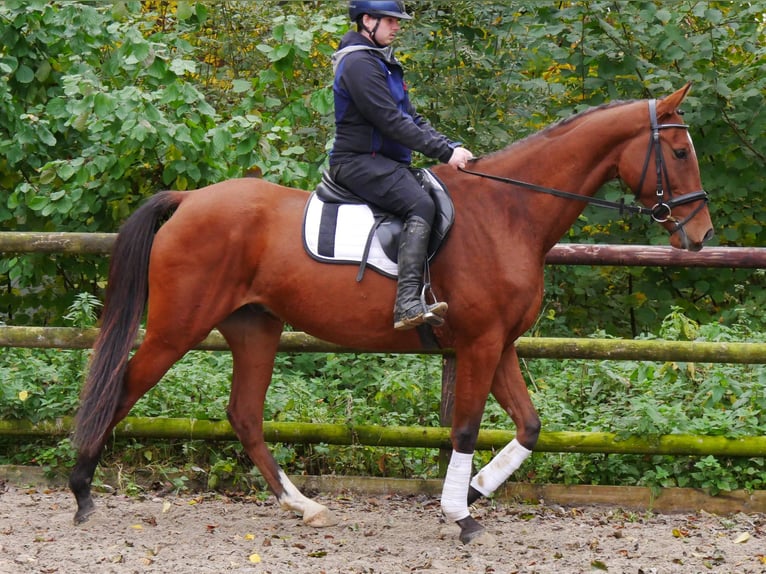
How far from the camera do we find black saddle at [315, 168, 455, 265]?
5.20m

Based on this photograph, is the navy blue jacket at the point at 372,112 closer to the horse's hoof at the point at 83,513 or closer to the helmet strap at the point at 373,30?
the helmet strap at the point at 373,30

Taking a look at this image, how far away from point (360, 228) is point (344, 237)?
0.32ft

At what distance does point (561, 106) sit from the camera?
27.7ft

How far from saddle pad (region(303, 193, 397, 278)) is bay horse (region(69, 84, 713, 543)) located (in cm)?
5

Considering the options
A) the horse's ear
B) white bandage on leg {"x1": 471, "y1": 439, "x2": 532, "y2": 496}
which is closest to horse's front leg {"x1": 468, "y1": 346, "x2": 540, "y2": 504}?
white bandage on leg {"x1": 471, "y1": 439, "x2": 532, "y2": 496}

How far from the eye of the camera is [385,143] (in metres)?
5.30

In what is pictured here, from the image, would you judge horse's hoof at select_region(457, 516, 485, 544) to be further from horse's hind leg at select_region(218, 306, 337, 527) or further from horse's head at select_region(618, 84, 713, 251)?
horse's head at select_region(618, 84, 713, 251)

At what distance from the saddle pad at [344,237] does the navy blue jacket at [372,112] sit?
283mm

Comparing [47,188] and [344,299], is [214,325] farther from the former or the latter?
[47,188]

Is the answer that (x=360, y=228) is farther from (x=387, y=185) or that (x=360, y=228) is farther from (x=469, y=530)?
(x=469, y=530)

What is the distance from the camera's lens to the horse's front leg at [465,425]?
17.1ft

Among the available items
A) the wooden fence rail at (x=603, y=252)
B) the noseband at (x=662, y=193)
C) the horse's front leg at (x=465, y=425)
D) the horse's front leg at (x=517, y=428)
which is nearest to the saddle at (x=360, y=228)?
the horse's front leg at (x=465, y=425)

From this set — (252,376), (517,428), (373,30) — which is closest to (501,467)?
(517,428)

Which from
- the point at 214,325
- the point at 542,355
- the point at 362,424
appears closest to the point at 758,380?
the point at 542,355
